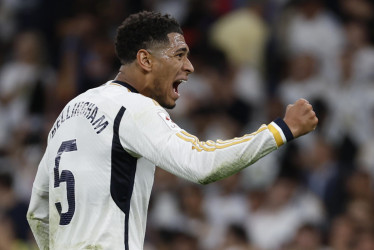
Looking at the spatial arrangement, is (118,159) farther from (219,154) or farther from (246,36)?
(246,36)

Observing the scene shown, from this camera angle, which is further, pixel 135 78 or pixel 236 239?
pixel 236 239

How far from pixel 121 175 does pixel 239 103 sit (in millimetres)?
6178

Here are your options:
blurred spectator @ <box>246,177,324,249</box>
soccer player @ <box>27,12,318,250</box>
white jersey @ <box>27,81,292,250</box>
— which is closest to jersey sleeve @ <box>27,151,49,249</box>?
soccer player @ <box>27,12,318,250</box>

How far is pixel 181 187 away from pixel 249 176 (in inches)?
29.1

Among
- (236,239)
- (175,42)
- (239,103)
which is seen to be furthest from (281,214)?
(175,42)

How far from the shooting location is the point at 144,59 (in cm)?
496

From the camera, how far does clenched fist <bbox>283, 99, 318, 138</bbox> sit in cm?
440

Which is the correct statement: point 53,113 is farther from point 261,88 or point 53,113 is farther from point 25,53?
point 261,88

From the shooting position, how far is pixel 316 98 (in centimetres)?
1016

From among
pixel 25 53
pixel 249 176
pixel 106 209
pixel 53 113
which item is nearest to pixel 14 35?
pixel 25 53

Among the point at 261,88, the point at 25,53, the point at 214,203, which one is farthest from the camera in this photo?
the point at 25,53

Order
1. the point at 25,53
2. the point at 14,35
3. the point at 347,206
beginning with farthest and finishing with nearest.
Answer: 1. the point at 14,35
2. the point at 25,53
3. the point at 347,206

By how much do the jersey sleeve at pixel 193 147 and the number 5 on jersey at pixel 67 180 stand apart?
370 millimetres

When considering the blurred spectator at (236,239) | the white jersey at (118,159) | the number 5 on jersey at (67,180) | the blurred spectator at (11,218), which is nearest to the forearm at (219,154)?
the white jersey at (118,159)
